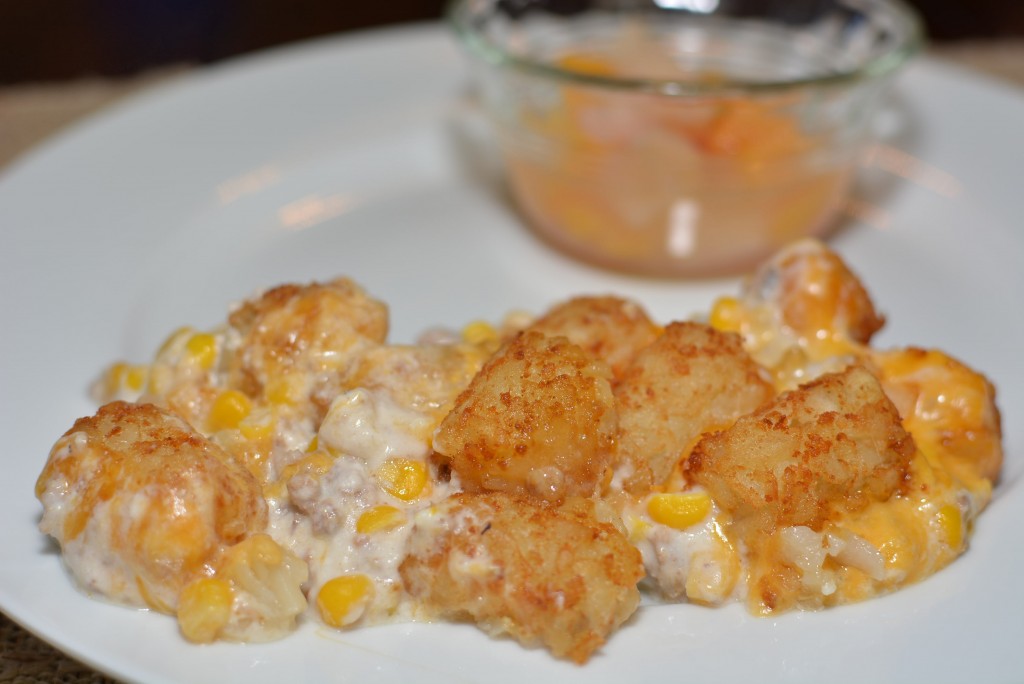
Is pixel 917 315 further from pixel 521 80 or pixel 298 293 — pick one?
pixel 298 293

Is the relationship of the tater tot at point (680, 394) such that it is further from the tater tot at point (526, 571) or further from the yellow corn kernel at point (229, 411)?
the yellow corn kernel at point (229, 411)

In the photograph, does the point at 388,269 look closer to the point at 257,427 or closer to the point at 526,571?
the point at 257,427

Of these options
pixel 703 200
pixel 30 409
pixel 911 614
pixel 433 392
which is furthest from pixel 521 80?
pixel 911 614

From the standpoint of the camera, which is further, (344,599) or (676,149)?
(676,149)

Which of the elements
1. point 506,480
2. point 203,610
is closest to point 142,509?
point 203,610

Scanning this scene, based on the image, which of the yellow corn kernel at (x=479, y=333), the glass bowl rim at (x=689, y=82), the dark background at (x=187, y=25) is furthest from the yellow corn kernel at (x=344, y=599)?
the dark background at (x=187, y=25)

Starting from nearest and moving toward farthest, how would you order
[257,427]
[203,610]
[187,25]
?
1. [203,610]
2. [257,427]
3. [187,25]

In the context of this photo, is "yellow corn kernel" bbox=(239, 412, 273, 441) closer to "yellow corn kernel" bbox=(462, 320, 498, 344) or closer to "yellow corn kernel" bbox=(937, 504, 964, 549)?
"yellow corn kernel" bbox=(462, 320, 498, 344)
